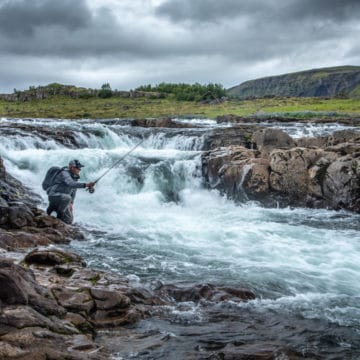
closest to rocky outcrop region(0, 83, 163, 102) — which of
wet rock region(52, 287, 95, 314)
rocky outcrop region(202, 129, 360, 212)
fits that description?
rocky outcrop region(202, 129, 360, 212)

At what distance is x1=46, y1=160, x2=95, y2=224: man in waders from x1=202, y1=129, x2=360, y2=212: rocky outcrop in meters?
9.13

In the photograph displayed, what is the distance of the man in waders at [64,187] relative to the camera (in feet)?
44.2

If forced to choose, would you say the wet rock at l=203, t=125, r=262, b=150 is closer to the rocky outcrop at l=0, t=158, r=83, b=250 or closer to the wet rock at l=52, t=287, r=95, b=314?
the rocky outcrop at l=0, t=158, r=83, b=250

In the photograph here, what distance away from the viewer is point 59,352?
519cm

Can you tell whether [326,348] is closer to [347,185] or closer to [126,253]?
[126,253]

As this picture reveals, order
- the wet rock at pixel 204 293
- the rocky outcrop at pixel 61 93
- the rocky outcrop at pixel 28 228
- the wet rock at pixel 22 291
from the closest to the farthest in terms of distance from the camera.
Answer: the wet rock at pixel 22 291
the wet rock at pixel 204 293
the rocky outcrop at pixel 28 228
the rocky outcrop at pixel 61 93

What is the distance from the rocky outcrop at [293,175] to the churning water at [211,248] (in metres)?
0.72

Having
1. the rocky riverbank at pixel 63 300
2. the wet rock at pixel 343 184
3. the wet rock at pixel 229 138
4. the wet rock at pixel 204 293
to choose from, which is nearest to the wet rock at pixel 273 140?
the wet rock at pixel 229 138

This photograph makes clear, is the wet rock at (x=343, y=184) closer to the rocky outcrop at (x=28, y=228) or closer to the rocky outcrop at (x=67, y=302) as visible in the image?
the rocky outcrop at (x=28, y=228)

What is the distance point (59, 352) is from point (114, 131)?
2847cm

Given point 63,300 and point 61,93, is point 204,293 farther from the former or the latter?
point 61,93

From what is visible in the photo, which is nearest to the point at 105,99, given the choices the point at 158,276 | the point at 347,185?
the point at 347,185

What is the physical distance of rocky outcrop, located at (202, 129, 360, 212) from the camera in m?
19.2

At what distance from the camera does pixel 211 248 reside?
43.8 feet
